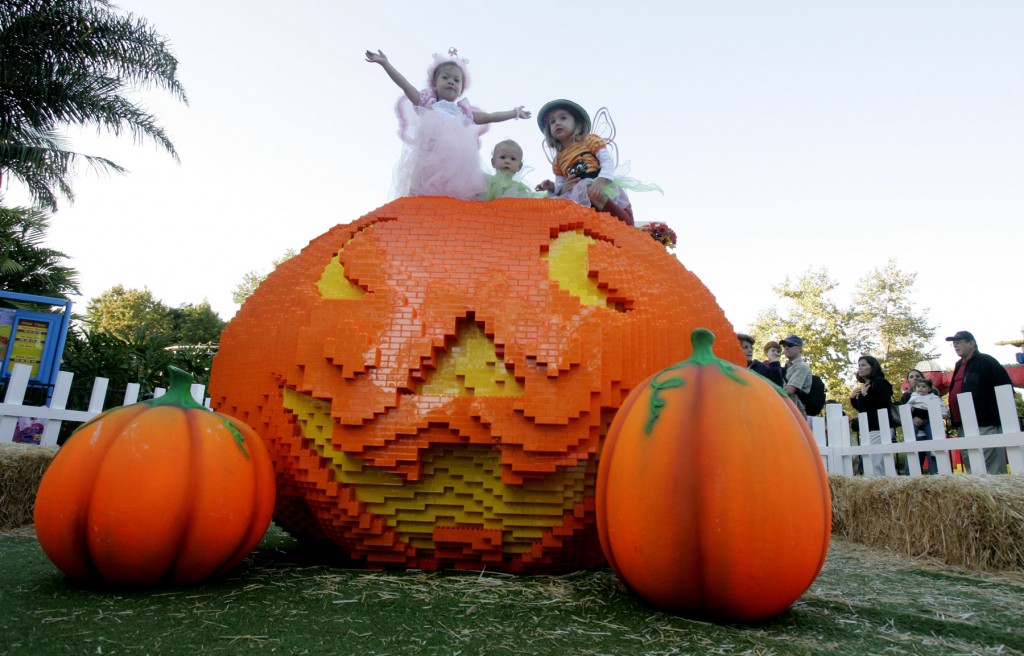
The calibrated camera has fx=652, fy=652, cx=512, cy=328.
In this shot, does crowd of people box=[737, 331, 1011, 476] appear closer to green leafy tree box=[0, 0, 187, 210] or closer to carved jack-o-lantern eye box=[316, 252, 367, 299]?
carved jack-o-lantern eye box=[316, 252, 367, 299]

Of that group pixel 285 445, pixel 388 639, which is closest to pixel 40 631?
pixel 388 639

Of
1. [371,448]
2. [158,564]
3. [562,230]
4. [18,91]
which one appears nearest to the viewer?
[158,564]

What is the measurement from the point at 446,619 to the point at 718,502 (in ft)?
3.00

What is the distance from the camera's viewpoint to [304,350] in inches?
110

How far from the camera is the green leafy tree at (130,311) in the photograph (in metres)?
41.8

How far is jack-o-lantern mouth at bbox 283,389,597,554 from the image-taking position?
2629 millimetres

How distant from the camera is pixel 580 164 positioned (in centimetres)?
395

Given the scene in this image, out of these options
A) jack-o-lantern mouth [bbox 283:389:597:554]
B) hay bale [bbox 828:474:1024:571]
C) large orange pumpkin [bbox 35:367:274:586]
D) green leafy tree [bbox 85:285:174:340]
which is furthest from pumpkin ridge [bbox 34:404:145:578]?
green leafy tree [bbox 85:285:174:340]

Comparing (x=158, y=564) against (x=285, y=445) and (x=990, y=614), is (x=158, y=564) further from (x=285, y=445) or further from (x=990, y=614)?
(x=990, y=614)

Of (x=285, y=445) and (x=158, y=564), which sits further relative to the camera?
(x=285, y=445)

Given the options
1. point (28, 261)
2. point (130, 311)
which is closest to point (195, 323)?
point (130, 311)

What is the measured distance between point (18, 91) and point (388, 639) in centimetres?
1592

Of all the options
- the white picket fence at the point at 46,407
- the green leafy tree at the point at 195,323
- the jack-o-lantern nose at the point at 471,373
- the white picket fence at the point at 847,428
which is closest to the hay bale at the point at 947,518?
the white picket fence at the point at 847,428

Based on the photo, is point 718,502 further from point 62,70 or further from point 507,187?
point 62,70
